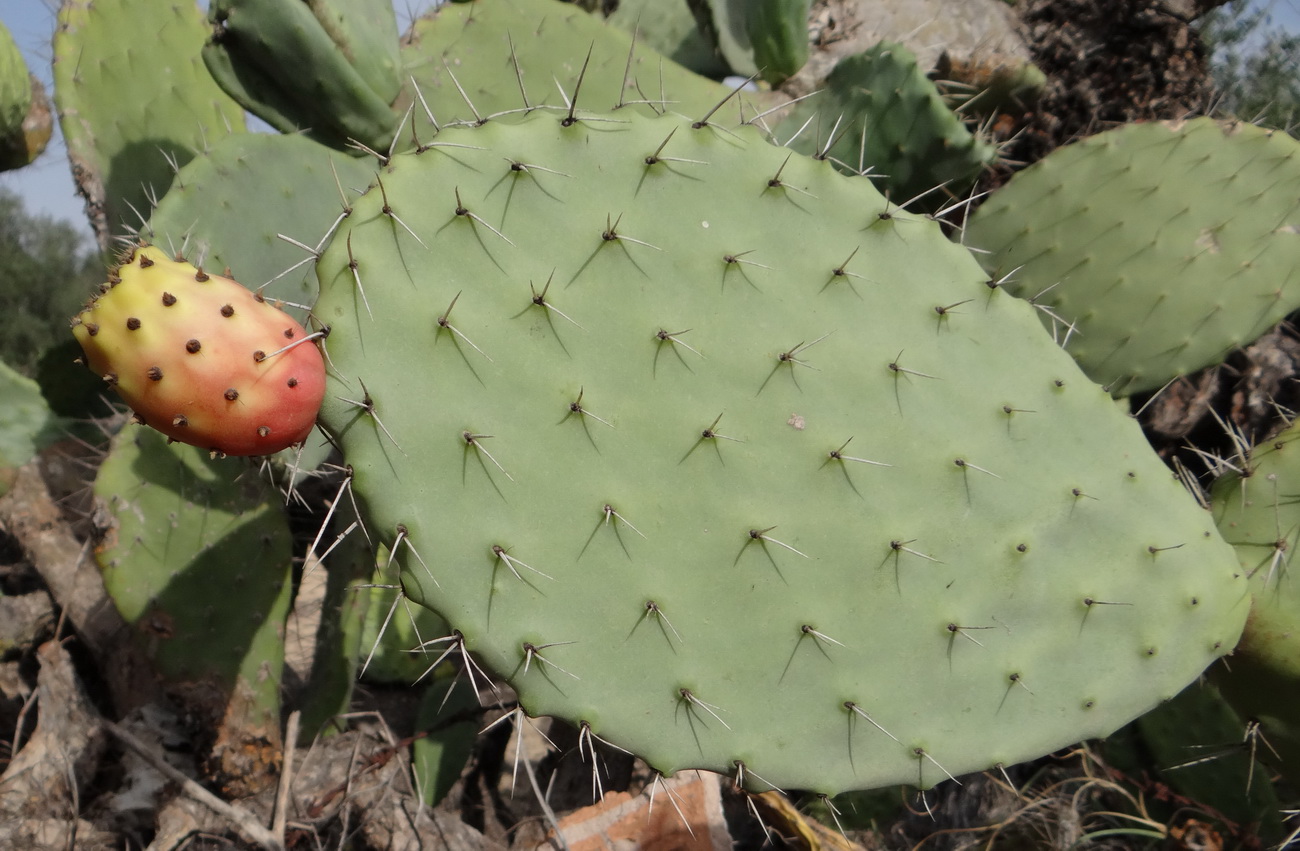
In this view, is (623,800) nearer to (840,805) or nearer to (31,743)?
(840,805)

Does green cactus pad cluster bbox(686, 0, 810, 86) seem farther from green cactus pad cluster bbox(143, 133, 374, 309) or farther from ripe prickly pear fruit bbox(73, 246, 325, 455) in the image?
ripe prickly pear fruit bbox(73, 246, 325, 455)

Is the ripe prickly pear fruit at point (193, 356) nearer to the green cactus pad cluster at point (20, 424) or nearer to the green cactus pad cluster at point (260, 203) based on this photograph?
the green cactus pad cluster at point (260, 203)

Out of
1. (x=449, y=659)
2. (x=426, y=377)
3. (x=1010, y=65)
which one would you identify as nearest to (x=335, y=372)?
(x=426, y=377)

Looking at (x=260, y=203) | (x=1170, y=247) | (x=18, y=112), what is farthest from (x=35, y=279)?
(x=1170, y=247)

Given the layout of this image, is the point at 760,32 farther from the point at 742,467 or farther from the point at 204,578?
the point at 204,578

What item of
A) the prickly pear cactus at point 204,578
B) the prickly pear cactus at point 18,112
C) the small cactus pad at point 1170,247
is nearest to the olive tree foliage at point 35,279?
the prickly pear cactus at point 18,112

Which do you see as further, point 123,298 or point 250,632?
point 250,632

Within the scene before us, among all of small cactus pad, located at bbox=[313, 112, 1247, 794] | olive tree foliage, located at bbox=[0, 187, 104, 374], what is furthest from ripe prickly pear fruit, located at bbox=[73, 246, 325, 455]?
olive tree foliage, located at bbox=[0, 187, 104, 374]
